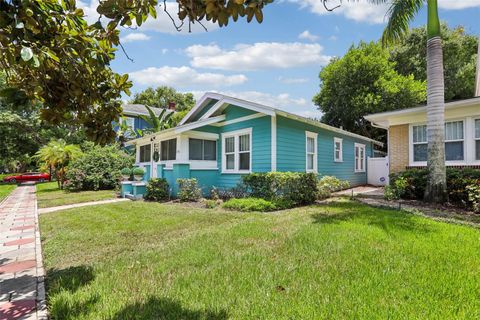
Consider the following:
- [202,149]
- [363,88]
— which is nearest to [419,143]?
[202,149]

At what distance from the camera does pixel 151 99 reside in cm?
4438

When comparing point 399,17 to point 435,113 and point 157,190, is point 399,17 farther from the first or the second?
point 157,190

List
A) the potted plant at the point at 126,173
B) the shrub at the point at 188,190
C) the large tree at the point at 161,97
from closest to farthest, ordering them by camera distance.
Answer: the shrub at the point at 188,190
the potted plant at the point at 126,173
the large tree at the point at 161,97

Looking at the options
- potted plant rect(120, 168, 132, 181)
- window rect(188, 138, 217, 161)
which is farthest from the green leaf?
potted plant rect(120, 168, 132, 181)

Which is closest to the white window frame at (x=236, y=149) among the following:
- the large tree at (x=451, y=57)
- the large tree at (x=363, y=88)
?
the large tree at (x=363, y=88)

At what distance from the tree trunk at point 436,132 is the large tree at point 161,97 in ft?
127

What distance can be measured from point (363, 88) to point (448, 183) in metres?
15.2

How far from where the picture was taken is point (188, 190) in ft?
36.3

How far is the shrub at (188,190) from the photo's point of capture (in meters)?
11.0

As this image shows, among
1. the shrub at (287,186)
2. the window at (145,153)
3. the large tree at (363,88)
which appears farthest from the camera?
the large tree at (363,88)

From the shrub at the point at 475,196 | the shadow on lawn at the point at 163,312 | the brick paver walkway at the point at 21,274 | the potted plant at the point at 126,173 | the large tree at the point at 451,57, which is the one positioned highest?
the large tree at the point at 451,57

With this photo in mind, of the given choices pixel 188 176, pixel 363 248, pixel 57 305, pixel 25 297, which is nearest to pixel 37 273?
pixel 25 297

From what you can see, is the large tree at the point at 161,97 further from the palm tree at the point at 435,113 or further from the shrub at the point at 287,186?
the palm tree at the point at 435,113

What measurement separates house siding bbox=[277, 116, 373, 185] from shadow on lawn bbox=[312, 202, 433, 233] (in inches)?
138
